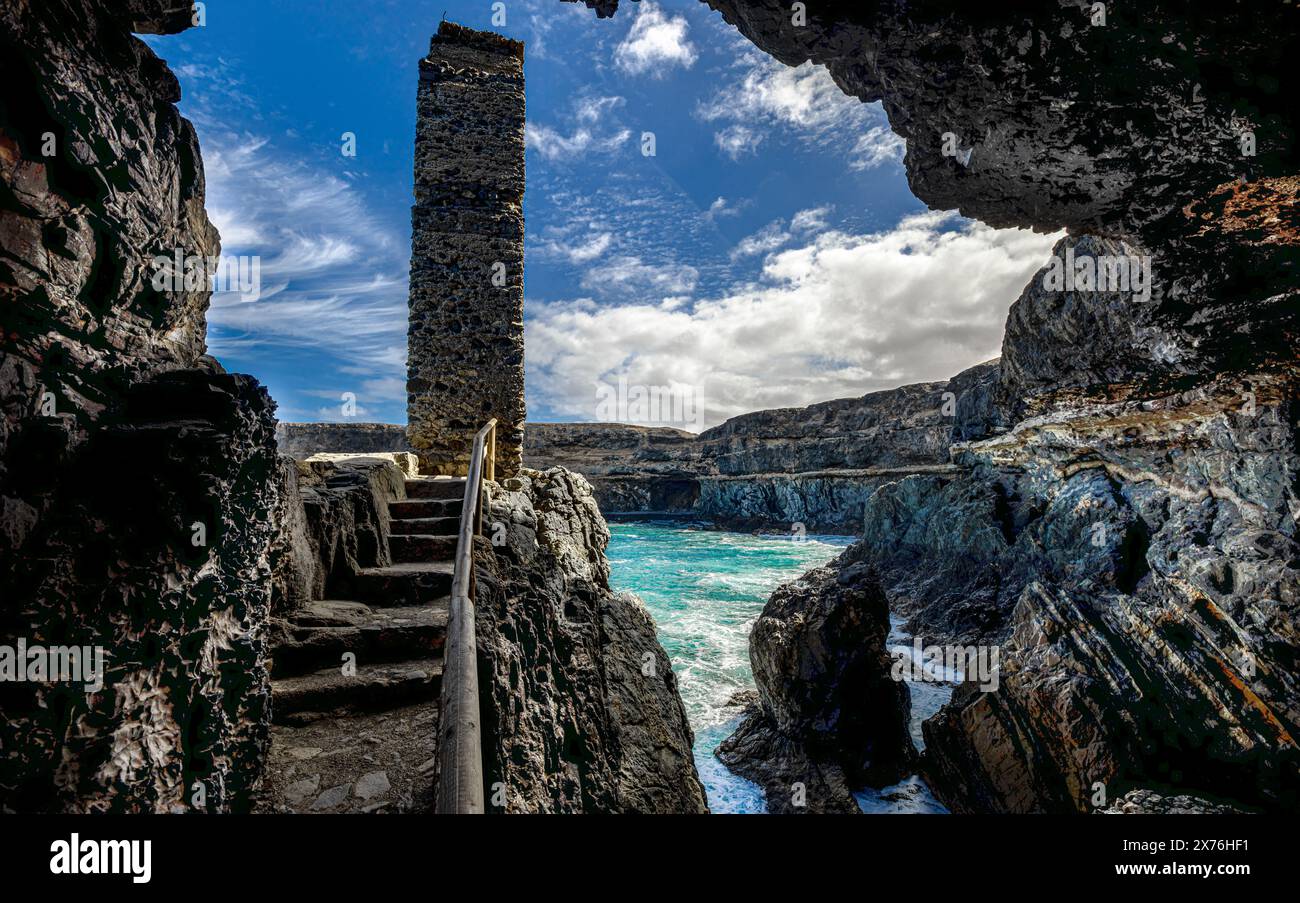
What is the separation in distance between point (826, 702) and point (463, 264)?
8.49 m

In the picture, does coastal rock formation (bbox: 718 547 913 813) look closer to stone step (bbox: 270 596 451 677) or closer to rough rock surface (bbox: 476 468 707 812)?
rough rock surface (bbox: 476 468 707 812)

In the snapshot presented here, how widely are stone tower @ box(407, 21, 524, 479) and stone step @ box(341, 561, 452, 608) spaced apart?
347 cm

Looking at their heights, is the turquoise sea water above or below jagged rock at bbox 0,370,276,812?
below

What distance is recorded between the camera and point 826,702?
23.8 feet

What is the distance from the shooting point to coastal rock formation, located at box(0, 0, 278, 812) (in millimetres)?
1528

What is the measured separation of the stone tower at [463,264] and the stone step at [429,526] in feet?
7.98

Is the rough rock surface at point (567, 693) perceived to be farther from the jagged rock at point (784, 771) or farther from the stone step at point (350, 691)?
the jagged rock at point (784, 771)

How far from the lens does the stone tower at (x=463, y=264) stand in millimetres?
7223

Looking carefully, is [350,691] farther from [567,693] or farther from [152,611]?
[567,693]

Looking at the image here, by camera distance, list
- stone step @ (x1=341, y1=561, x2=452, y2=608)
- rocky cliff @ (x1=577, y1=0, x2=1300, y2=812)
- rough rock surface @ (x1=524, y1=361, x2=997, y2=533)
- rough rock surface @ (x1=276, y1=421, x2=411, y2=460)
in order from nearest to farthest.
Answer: rocky cliff @ (x1=577, y1=0, x2=1300, y2=812) → stone step @ (x1=341, y1=561, x2=452, y2=608) → rough rock surface @ (x1=524, y1=361, x2=997, y2=533) → rough rock surface @ (x1=276, y1=421, x2=411, y2=460)

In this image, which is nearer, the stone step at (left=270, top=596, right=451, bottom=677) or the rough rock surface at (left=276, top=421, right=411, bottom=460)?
the stone step at (left=270, top=596, right=451, bottom=677)

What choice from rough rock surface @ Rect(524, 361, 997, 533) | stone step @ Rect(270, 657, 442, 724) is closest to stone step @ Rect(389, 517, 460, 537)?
stone step @ Rect(270, 657, 442, 724)
